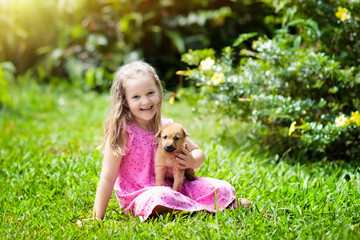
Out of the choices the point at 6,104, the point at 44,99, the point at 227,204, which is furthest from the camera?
the point at 44,99

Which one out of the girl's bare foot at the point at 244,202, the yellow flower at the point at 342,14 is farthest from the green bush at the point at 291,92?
the girl's bare foot at the point at 244,202

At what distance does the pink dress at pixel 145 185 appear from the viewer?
2.43 m

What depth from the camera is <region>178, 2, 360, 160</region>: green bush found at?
128 inches

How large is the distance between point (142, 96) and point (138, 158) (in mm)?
408

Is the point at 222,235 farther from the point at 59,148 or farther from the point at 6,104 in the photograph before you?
the point at 6,104

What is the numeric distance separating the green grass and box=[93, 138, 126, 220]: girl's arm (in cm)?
10

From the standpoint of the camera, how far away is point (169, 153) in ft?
8.03

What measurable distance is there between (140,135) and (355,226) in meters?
1.39

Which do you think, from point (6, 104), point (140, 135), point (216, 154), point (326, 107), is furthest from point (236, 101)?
point (6, 104)

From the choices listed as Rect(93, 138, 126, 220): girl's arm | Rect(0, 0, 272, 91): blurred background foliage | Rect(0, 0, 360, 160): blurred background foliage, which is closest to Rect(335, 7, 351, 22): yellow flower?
Rect(0, 0, 360, 160): blurred background foliage

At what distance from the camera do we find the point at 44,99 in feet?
22.3

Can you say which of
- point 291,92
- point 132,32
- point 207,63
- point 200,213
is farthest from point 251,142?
point 132,32

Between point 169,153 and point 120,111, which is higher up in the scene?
point 120,111

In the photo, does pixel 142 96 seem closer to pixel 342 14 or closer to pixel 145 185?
pixel 145 185
